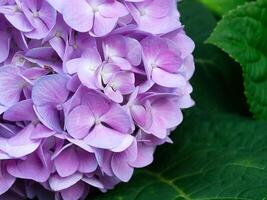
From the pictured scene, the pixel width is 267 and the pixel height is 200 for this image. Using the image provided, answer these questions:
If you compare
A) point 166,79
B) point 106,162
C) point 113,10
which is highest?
point 113,10

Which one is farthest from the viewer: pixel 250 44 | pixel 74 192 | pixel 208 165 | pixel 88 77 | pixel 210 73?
pixel 210 73

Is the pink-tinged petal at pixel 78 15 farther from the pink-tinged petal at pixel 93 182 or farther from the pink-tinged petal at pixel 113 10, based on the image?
the pink-tinged petal at pixel 93 182

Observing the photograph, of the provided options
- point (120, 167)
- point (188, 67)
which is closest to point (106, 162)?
point (120, 167)

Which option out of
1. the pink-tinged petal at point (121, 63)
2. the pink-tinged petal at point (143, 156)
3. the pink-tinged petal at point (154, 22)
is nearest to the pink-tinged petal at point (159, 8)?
the pink-tinged petal at point (154, 22)

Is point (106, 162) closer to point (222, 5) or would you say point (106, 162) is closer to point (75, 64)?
point (75, 64)

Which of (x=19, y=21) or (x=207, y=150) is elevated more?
(x=19, y=21)

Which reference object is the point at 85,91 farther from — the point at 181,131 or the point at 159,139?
the point at 181,131

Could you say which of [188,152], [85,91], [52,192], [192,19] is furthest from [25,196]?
[192,19]
